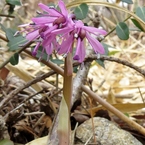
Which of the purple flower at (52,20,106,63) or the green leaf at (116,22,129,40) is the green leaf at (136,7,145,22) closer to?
the green leaf at (116,22,129,40)

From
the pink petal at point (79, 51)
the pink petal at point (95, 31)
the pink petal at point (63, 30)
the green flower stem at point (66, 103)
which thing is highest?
the pink petal at point (63, 30)

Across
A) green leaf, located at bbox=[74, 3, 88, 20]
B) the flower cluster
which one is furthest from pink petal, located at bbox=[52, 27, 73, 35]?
green leaf, located at bbox=[74, 3, 88, 20]

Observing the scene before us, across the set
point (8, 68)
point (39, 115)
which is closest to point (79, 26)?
point (39, 115)

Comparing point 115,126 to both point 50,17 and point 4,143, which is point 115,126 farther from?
point 50,17

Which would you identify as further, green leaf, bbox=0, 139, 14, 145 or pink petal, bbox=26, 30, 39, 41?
green leaf, bbox=0, 139, 14, 145

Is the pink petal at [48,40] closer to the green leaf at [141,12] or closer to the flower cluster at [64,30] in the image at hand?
the flower cluster at [64,30]

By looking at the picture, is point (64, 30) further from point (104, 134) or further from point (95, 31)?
point (104, 134)

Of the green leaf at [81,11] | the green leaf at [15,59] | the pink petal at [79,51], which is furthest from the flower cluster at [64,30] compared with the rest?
the green leaf at [15,59]
